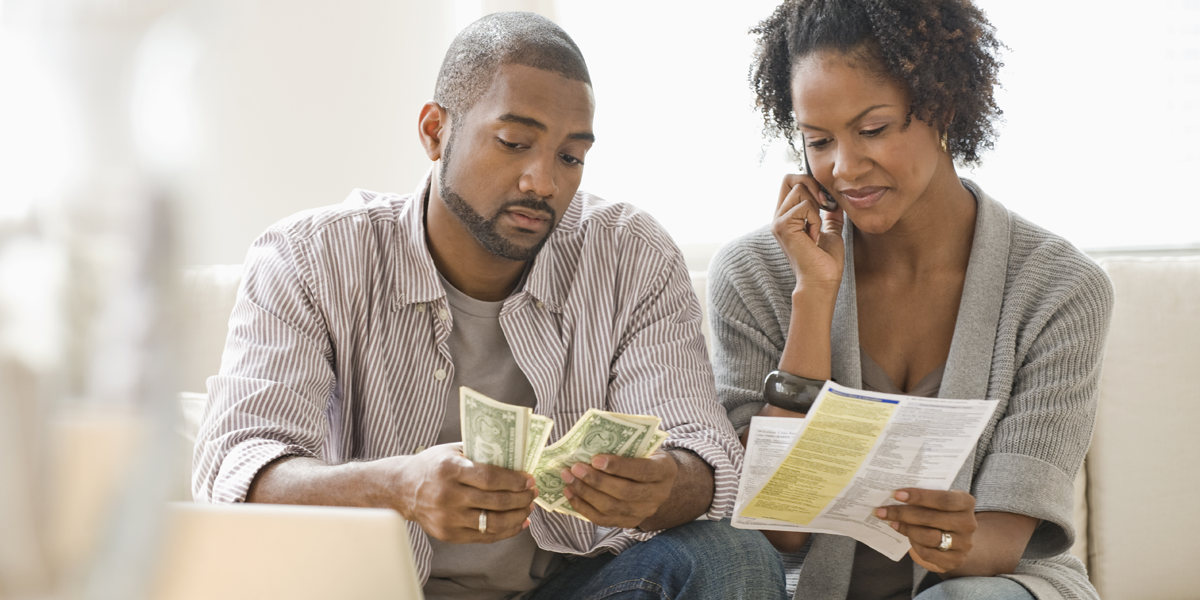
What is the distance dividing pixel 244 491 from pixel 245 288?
15.9 inches

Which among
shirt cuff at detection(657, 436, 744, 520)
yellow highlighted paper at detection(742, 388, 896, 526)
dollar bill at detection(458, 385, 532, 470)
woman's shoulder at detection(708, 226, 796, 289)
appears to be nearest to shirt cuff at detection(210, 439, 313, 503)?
dollar bill at detection(458, 385, 532, 470)

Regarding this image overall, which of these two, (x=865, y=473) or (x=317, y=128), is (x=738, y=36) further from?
(x=865, y=473)

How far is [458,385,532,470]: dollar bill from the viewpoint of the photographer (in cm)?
113

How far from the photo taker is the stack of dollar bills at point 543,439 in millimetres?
1145

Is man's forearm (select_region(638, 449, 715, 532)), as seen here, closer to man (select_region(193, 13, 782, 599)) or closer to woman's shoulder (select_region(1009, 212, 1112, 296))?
man (select_region(193, 13, 782, 599))

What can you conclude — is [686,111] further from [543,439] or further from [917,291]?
[543,439]

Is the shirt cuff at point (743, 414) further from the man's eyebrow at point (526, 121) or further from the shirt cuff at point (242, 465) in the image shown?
the shirt cuff at point (242, 465)

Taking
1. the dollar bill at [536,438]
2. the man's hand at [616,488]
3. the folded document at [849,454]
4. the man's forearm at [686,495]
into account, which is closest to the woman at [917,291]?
the folded document at [849,454]

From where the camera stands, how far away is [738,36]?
2.90 metres

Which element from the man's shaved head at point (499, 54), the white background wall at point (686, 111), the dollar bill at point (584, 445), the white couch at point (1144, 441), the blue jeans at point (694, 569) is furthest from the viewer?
the white background wall at point (686, 111)

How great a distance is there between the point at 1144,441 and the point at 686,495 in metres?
1.29

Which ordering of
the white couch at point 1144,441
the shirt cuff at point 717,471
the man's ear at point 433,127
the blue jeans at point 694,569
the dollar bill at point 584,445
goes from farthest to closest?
the white couch at point 1144,441
the man's ear at point 433,127
the shirt cuff at point 717,471
the blue jeans at point 694,569
the dollar bill at point 584,445

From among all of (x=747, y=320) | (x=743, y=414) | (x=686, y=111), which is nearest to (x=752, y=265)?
(x=747, y=320)

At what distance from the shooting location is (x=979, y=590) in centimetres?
145
